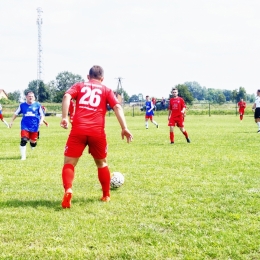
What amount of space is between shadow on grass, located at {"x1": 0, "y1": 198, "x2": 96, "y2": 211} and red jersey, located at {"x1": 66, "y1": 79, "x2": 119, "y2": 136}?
1.11 metres

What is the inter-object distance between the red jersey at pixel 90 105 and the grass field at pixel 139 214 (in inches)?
44.9

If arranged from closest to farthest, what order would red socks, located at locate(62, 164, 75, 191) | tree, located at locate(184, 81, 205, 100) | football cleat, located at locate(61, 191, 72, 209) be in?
football cleat, located at locate(61, 191, 72, 209), red socks, located at locate(62, 164, 75, 191), tree, located at locate(184, 81, 205, 100)

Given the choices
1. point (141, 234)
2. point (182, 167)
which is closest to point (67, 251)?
point (141, 234)

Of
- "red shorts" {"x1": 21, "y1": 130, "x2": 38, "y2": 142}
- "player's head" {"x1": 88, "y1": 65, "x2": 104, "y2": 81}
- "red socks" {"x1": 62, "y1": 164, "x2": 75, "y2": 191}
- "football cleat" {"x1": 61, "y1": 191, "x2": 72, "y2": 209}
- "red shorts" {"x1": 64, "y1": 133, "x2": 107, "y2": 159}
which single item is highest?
"player's head" {"x1": 88, "y1": 65, "x2": 104, "y2": 81}

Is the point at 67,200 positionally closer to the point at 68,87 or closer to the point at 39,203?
the point at 39,203

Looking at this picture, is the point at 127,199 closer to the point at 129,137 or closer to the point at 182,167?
the point at 129,137

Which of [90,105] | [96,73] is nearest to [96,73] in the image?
[96,73]

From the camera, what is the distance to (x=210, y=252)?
413 cm

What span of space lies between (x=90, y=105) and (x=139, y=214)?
1726mm

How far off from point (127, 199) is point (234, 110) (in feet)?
170

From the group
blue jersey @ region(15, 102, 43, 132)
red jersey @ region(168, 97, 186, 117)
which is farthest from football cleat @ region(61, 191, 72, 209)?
red jersey @ region(168, 97, 186, 117)

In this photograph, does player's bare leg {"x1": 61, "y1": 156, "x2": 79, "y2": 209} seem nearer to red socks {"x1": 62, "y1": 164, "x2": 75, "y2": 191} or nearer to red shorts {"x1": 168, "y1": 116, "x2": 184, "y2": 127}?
red socks {"x1": 62, "y1": 164, "x2": 75, "y2": 191}

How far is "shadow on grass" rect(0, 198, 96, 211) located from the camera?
610cm

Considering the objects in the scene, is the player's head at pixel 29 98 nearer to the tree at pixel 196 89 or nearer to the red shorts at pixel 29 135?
the red shorts at pixel 29 135
